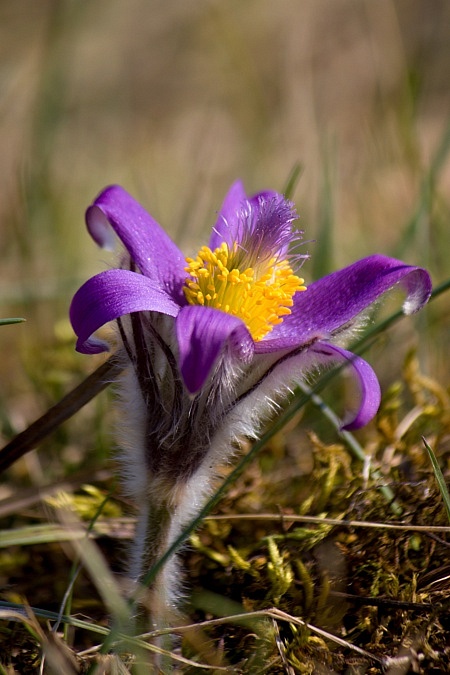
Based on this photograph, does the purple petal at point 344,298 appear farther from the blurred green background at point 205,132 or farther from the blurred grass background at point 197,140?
the blurred green background at point 205,132

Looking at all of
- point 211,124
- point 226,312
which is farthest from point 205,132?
point 226,312

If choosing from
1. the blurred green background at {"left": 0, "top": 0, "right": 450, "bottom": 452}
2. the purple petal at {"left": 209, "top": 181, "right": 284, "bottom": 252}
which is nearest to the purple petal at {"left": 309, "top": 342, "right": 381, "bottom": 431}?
the purple petal at {"left": 209, "top": 181, "right": 284, "bottom": 252}

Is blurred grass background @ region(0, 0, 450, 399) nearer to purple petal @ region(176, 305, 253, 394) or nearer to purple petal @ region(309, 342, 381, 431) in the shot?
purple petal @ region(309, 342, 381, 431)

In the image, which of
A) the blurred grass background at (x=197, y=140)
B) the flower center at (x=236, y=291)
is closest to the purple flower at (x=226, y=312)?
the flower center at (x=236, y=291)

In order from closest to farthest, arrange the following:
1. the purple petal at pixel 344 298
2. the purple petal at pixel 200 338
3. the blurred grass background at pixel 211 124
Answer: the purple petal at pixel 200 338 < the purple petal at pixel 344 298 < the blurred grass background at pixel 211 124

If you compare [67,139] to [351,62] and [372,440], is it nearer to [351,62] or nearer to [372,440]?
[351,62]
